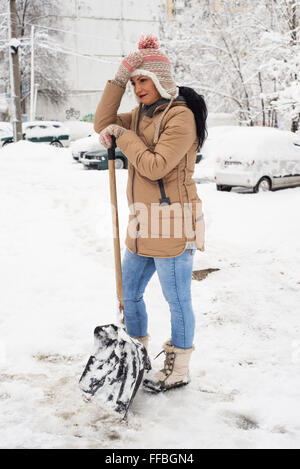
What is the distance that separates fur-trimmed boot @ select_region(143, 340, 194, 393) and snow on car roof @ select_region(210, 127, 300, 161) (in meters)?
9.28

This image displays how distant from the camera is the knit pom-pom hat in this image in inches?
99.3

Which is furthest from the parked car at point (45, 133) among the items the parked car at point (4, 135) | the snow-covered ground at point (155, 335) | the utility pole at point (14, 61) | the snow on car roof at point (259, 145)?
the snow-covered ground at point (155, 335)

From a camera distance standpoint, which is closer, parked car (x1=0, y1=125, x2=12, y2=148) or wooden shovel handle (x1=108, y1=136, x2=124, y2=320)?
wooden shovel handle (x1=108, y1=136, x2=124, y2=320)

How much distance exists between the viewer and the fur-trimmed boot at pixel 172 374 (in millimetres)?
2807

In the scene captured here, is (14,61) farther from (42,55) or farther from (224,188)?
(42,55)

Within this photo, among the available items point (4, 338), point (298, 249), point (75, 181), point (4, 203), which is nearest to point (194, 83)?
point (75, 181)

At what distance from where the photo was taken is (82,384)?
2607 mm

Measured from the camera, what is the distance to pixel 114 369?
8.54 ft

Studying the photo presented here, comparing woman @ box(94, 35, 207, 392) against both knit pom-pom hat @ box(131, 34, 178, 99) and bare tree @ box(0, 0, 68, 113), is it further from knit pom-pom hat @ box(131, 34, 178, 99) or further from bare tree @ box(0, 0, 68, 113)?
bare tree @ box(0, 0, 68, 113)

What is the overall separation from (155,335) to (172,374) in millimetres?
871

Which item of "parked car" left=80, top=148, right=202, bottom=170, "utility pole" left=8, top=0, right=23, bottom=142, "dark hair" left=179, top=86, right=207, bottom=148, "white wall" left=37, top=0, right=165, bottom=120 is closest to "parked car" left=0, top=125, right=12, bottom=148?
"utility pole" left=8, top=0, right=23, bottom=142

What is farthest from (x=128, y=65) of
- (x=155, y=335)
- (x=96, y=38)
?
(x=96, y=38)

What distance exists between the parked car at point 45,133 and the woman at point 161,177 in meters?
20.4

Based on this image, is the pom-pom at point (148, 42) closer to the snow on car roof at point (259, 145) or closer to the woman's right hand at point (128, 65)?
the woman's right hand at point (128, 65)
